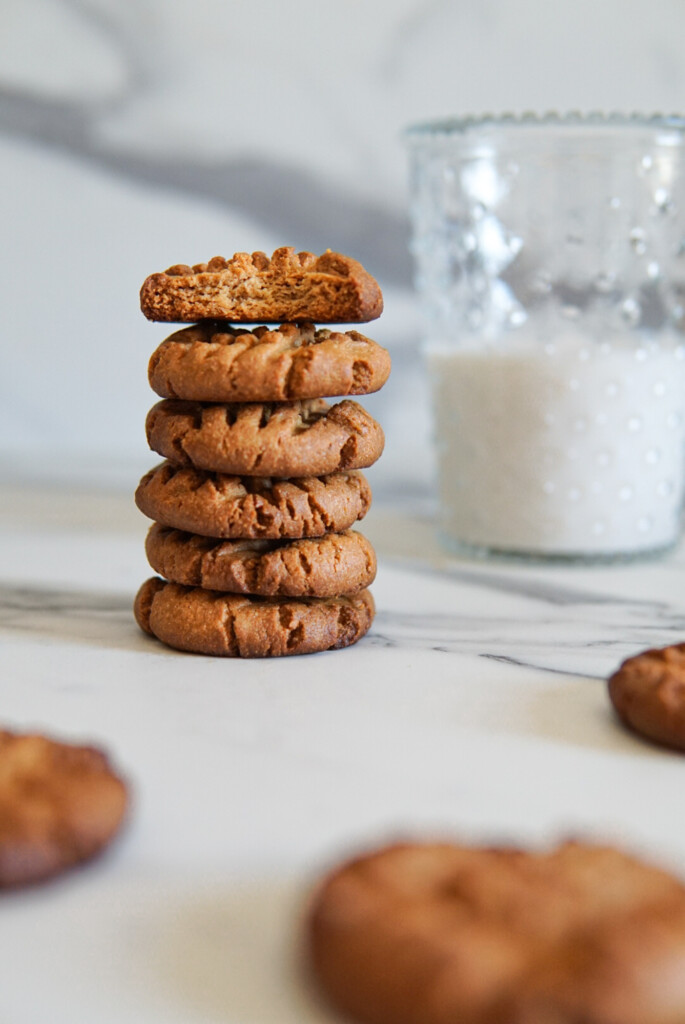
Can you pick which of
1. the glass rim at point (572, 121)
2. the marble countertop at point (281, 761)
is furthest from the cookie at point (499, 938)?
the glass rim at point (572, 121)

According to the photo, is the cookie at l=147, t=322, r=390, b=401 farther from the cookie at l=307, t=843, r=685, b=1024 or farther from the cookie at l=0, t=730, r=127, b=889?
the cookie at l=307, t=843, r=685, b=1024

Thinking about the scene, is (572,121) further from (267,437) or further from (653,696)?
(653,696)

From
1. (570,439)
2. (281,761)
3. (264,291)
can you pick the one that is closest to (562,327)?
(570,439)

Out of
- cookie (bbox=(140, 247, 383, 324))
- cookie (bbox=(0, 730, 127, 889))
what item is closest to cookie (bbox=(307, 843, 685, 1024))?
cookie (bbox=(0, 730, 127, 889))

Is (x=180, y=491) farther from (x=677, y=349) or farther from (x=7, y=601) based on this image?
(x=677, y=349)

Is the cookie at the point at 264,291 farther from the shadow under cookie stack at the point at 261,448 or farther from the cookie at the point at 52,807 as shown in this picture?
the cookie at the point at 52,807

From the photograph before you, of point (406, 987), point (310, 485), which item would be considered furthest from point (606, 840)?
point (310, 485)
